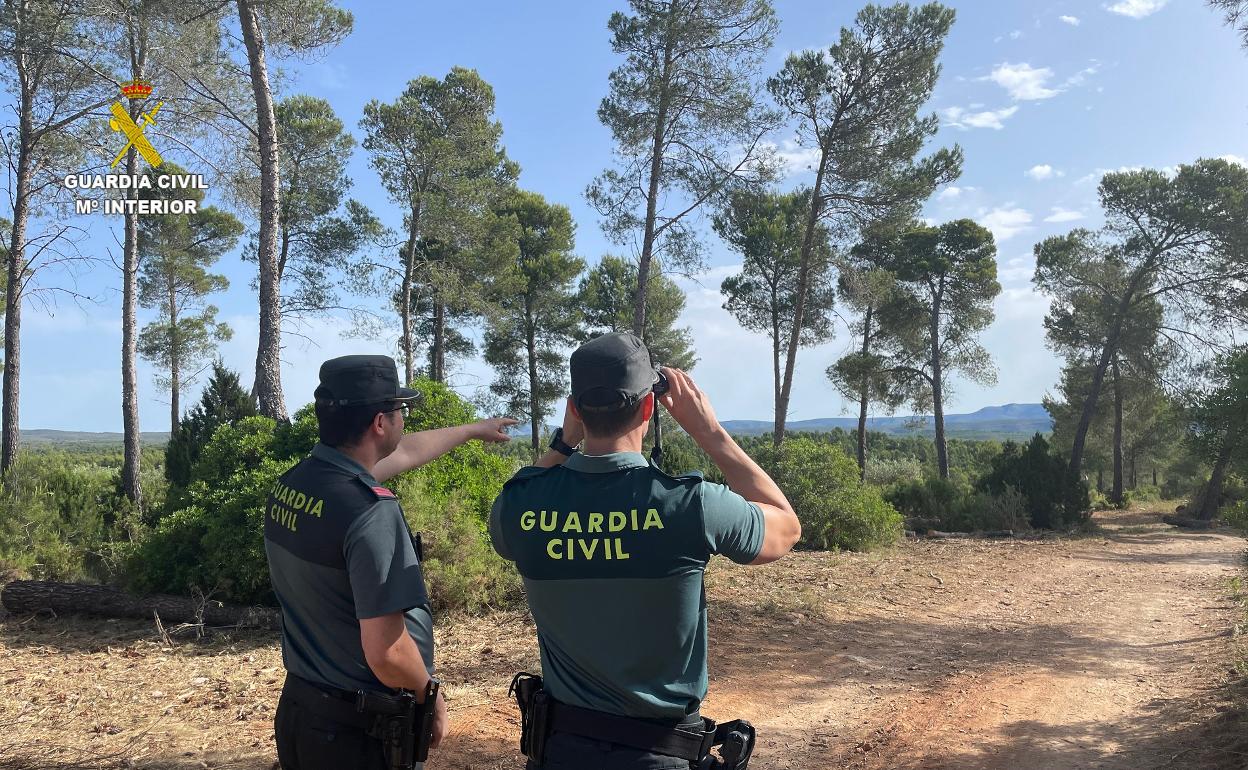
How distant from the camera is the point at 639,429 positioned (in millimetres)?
2004

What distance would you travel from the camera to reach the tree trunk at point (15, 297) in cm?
1373

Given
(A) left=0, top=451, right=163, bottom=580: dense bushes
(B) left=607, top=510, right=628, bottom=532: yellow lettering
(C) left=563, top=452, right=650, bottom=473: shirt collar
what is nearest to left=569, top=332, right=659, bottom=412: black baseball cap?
(C) left=563, top=452, right=650, bottom=473: shirt collar

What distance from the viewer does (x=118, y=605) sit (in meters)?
7.00

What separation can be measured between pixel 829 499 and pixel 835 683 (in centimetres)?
747

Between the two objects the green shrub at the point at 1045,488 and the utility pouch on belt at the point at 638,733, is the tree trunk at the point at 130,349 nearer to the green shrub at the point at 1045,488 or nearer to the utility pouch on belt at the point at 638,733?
the utility pouch on belt at the point at 638,733

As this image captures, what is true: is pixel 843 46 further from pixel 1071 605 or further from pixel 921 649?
pixel 921 649

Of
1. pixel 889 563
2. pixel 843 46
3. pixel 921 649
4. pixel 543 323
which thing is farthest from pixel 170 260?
pixel 921 649

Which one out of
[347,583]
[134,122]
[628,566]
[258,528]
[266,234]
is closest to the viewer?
[628,566]

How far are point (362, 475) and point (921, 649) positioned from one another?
19.5 ft

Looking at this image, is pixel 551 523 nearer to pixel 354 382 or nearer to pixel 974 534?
pixel 354 382

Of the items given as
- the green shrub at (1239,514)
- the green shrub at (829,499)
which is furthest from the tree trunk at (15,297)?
the green shrub at (1239,514)

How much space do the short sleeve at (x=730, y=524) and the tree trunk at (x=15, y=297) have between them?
15.9 m

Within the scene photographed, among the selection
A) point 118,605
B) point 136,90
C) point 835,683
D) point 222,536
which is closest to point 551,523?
point 835,683

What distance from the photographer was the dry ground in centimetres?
443
